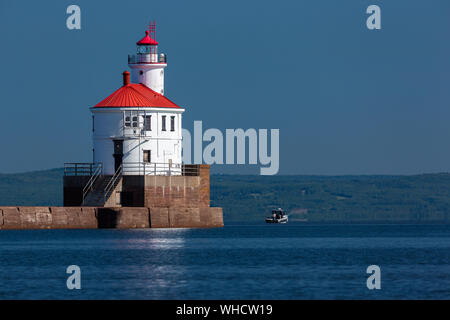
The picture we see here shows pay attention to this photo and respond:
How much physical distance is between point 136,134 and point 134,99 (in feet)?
8.93

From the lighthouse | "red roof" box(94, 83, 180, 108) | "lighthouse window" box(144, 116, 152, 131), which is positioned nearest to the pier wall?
the lighthouse

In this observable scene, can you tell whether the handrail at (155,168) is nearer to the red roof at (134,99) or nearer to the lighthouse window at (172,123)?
the lighthouse window at (172,123)

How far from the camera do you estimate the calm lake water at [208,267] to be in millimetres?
42844

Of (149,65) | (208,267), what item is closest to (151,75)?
(149,65)

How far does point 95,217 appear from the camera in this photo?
75.7m

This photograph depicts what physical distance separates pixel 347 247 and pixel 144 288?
30.3 meters

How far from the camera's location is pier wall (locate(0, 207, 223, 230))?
72.4m

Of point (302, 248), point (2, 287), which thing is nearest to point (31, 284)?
point (2, 287)

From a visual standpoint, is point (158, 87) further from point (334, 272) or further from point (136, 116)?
point (334, 272)

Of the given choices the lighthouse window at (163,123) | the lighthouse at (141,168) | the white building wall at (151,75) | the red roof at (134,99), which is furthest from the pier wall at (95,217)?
the white building wall at (151,75)

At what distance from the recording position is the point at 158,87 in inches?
3469

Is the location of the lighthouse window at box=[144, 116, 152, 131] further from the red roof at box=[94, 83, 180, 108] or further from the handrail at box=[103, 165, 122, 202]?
the handrail at box=[103, 165, 122, 202]

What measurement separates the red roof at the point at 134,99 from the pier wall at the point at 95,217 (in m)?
8.55
